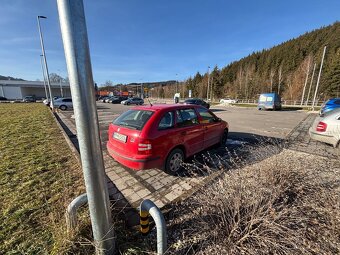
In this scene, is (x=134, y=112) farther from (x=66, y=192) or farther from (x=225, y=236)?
(x=225, y=236)

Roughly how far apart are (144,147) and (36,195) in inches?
82.6

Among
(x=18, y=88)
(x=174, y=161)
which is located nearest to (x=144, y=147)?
(x=174, y=161)

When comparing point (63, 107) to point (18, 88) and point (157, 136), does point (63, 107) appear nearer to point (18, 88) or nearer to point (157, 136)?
point (157, 136)

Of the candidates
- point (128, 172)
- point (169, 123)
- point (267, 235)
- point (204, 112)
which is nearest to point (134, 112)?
point (169, 123)

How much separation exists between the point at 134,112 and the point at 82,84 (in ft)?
8.39

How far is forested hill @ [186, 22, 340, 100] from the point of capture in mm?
35875

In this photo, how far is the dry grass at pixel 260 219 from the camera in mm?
1780

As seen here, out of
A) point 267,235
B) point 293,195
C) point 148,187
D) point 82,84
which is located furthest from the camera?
point 148,187

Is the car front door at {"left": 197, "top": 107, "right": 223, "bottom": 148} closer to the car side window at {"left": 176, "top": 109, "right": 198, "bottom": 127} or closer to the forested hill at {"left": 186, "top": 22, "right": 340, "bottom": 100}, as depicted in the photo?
the car side window at {"left": 176, "top": 109, "right": 198, "bottom": 127}

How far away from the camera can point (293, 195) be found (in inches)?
103

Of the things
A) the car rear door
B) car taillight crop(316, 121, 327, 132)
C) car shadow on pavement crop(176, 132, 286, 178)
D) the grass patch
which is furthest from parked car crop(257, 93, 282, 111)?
the grass patch

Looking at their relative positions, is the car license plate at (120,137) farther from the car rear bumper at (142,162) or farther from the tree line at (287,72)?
the tree line at (287,72)

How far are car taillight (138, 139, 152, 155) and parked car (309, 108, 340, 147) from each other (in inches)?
218

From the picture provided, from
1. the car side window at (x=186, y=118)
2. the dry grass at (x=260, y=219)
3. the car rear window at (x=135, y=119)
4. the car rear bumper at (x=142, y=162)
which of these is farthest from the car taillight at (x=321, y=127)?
the car rear window at (x=135, y=119)
